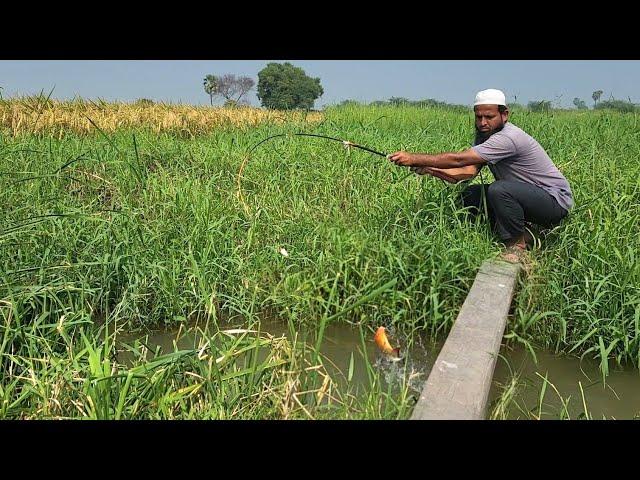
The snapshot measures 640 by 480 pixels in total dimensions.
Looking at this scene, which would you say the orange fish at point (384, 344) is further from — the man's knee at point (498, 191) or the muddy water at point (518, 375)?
the man's knee at point (498, 191)

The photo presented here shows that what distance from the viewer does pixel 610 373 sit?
2238 mm

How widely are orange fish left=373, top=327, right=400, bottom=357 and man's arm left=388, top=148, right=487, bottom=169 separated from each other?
4.18 ft

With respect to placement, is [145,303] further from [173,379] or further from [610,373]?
[610,373]

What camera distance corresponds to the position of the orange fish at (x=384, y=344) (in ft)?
7.57

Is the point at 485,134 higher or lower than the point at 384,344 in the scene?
higher

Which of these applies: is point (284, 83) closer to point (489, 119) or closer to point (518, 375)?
point (489, 119)

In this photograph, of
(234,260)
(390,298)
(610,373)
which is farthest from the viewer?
(234,260)

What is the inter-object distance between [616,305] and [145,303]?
8.75ft

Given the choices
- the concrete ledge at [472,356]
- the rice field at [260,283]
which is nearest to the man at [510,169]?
the rice field at [260,283]

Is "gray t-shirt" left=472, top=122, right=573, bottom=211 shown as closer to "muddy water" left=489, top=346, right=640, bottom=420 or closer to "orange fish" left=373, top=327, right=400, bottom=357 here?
"muddy water" left=489, top=346, right=640, bottom=420

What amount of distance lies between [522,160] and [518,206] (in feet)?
1.13

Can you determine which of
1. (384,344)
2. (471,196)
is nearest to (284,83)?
(471,196)

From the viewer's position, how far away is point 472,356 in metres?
1.88
